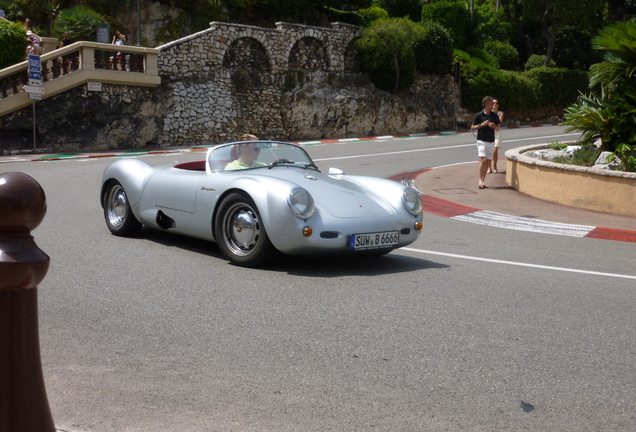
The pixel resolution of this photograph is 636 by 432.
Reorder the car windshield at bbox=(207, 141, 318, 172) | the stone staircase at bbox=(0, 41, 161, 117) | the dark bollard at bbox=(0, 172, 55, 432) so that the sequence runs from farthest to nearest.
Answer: the stone staircase at bbox=(0, 41, 161, 117) → the car windshield at bbox=(207, 141, 318, 172) → the dark bollard at bbox=(0, 172, 55, 432)

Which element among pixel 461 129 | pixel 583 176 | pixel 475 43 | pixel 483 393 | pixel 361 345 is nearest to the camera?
pixel 483 393

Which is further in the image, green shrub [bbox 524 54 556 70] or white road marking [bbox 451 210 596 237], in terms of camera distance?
green shrub [bbox 524 54 556 70]

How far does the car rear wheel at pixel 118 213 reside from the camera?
855cm

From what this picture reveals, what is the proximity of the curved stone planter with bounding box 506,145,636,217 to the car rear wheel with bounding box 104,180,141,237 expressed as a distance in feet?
24.3

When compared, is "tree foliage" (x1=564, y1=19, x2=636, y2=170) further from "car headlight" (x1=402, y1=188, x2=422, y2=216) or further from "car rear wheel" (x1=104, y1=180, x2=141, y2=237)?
"car rear wheel" (x1=104, y1=180, x2=141, y2=237)

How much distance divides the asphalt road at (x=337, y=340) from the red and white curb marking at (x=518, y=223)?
66.9 inches

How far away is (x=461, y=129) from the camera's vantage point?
37906 mm

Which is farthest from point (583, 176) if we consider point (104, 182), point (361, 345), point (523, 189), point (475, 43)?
point (475, 43)

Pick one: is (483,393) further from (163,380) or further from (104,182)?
(104,182)

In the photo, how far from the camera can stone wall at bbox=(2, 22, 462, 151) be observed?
24875mm

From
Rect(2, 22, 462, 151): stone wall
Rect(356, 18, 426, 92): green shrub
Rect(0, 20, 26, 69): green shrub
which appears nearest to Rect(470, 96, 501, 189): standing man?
Rect(2, 22, 462, 151): stone wall

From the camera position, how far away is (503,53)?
44.8 meters

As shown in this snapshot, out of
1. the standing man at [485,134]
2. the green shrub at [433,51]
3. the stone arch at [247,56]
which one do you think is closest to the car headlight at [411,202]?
the standing man at [485,134]

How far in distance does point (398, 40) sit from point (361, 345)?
29347 mm
